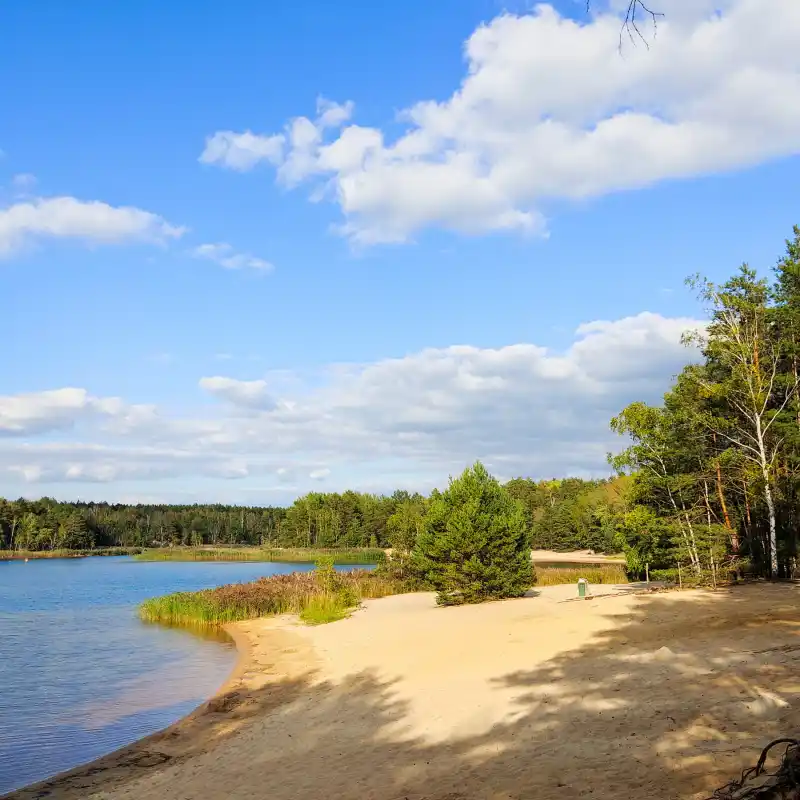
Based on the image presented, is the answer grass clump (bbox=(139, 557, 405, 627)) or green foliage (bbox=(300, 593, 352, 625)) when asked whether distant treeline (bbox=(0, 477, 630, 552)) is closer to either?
grass clump (bbox=(139, 557, 405, 627))

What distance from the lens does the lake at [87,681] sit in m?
14.4

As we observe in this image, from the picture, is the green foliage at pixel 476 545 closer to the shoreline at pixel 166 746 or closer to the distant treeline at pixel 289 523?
the shoreline at pixel 166 746

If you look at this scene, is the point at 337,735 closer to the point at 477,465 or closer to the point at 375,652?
the point at 375,652

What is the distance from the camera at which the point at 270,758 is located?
1127 centimetres

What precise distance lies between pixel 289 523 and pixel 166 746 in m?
120

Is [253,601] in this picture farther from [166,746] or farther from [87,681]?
[166,746]

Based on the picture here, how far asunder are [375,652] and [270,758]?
29.0 ft

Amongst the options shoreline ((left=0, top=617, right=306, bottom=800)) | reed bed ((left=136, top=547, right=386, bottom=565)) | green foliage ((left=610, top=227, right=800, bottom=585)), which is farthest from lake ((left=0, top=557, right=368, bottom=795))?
reed bed ((left=136, top=547, right=386, bottom=565))

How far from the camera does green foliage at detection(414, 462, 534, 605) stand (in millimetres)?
29484

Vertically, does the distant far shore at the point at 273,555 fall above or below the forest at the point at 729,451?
below

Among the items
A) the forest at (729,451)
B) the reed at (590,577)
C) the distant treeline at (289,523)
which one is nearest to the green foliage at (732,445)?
the forest at (729,451)

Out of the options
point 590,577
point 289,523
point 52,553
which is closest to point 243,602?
point 590,577

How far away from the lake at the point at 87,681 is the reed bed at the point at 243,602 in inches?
54.0

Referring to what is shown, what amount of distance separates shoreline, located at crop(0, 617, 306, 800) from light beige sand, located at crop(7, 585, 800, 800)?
0.20 ft
